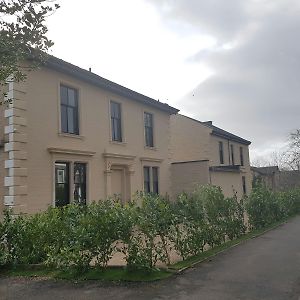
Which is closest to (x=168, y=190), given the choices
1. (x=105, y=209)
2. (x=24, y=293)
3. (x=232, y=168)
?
(x=232, y=168)

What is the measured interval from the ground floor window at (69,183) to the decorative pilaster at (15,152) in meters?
1.74

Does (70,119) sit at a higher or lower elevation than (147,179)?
higher

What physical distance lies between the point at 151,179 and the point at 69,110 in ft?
23.3

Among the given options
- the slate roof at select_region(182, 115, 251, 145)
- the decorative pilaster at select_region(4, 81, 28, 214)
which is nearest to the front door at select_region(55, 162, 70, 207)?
the decorative pilaster at select_region(4, 81, 28, 214)

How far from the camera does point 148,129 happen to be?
22.1 m

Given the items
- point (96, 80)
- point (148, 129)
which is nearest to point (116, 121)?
point (96, 80)

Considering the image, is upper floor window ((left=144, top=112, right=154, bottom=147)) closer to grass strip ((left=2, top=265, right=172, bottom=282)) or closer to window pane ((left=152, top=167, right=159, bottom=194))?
window pane ((left=152, top=167, right=159, bottom=194))

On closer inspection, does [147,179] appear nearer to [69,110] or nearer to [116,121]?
[116,121]

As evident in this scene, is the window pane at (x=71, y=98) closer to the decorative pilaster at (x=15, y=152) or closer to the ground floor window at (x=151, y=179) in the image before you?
the decorative pilaster at (x=15, y=152)

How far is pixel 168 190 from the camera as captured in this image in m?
23.4

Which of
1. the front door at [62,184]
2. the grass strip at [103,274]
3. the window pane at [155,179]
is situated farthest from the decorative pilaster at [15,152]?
the window pane at [155,179]

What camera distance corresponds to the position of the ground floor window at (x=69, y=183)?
1546 cm

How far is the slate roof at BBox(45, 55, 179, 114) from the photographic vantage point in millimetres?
15433

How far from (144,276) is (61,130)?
8.93m
